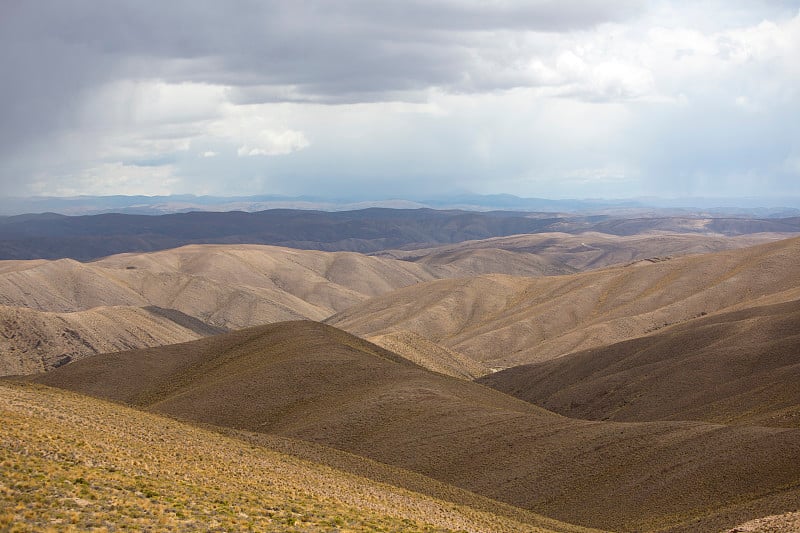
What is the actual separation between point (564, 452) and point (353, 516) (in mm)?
25351

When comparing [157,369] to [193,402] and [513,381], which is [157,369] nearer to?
[193,402]

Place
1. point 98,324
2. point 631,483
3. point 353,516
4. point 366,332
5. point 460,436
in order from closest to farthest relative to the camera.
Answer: point 353,516 < point 631,483 < point 460,436 < point 98,324 < point 366,332

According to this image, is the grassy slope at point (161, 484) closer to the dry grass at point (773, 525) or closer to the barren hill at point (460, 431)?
the dry grass at point (773, 525)

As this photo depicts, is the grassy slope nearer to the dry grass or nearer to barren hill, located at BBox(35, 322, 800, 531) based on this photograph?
the dry grass

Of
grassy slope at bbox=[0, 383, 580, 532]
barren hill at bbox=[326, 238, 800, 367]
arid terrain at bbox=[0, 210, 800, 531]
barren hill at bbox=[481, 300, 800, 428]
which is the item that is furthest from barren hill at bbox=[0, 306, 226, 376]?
grassy slope at bbox=[0, 383, 580, 532]

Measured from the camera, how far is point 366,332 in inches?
6496

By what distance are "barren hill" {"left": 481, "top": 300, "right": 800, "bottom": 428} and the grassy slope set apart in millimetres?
31896

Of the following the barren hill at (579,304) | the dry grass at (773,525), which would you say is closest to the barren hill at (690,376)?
the barren hill at (579,304)

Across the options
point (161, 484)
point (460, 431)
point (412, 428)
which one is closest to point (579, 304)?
point (412, 428)

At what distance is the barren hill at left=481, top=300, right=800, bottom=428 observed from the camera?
64.6 metres

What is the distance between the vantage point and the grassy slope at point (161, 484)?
69.3 feet

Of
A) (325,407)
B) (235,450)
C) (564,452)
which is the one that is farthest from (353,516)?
(325,407)

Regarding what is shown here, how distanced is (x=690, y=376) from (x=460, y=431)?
35.1m

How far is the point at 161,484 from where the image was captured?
25.9 metres
